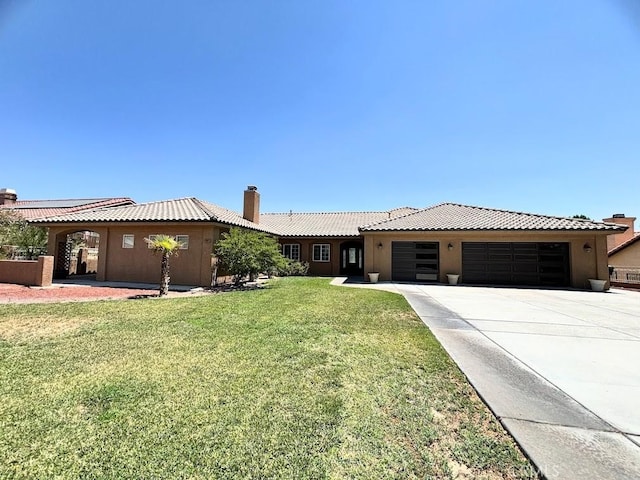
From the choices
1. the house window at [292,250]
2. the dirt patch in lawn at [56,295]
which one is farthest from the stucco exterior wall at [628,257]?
the dirt patch in lawn at [56,295]

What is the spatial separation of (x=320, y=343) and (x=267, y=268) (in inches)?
396

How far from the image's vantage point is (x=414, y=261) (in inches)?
733

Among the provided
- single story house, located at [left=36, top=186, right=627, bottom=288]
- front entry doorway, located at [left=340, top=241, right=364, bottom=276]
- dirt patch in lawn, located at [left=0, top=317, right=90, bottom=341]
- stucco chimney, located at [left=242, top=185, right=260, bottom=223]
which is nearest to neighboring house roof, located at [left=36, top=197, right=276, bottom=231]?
single story house, located at [left=36, top=186, right=627, bottom=288]

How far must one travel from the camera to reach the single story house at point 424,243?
15336mm

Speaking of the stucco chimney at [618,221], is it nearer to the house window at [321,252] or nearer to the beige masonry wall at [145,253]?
the house window at [321,252]

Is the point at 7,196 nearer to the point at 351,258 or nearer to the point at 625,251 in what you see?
the point at 351,258

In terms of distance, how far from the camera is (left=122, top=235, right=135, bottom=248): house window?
16188mm

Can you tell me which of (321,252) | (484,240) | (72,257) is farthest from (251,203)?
(484,240)

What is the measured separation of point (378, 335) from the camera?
6344mm

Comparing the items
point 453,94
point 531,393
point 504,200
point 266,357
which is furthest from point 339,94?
point 504,200

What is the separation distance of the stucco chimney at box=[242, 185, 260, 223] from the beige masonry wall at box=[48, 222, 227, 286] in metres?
6.36

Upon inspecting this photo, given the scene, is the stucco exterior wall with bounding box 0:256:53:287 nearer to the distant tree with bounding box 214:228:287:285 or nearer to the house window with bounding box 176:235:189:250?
the house window with bounding box 176:235:189:250

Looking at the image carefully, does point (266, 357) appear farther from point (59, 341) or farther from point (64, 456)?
point (59, 341)

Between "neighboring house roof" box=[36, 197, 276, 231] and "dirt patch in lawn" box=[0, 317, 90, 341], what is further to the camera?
"neighboring house roof" box=[36, 197, 276, 231]
